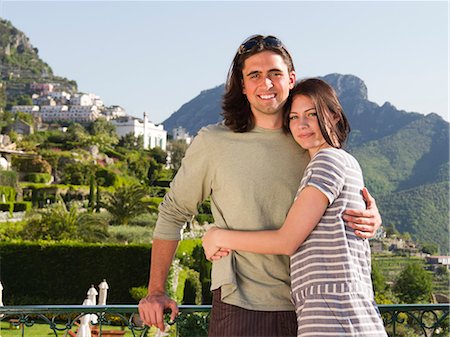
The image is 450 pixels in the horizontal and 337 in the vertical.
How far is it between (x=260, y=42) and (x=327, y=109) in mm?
285

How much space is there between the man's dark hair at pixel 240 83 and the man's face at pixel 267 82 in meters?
0.02

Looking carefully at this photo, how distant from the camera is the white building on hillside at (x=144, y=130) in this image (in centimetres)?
8538

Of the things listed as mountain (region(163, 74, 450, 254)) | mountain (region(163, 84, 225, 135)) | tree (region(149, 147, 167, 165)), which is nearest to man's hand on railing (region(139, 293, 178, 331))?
mountain (region(163, 74, 450, 254))

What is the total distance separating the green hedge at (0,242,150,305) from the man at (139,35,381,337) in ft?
48.5

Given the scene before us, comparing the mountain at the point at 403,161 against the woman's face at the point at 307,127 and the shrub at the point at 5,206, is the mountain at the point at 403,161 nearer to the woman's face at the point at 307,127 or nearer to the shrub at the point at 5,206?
the shrub at the point at 5,206

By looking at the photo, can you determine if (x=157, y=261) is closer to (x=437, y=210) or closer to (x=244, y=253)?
(x=244, y=253)

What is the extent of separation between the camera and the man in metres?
1.73

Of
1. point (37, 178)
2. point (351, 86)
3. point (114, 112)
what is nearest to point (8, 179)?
point (37, 178)

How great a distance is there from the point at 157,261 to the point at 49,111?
10032cm

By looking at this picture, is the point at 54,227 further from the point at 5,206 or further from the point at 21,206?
the point at 21,206

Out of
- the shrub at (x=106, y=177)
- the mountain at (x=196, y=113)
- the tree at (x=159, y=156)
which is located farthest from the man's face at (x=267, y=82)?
the mountain at (x=196, y=113)

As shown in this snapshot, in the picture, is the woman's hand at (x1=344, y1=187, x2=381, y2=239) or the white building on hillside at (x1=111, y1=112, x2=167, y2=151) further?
the white building on hillside at (x1=111, y1=112, x2=167, y2=151)

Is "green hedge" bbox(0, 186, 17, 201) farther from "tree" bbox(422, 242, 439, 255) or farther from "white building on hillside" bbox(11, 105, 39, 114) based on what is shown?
"white building on hillside" bbox(11, 105, 39, 114)

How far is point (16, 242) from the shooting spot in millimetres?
16891
